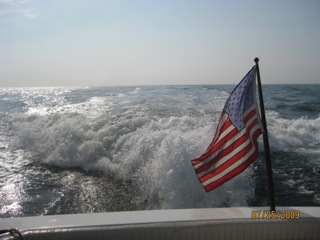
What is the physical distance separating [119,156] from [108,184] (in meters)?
1.64

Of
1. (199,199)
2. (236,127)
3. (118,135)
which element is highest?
(236,127)

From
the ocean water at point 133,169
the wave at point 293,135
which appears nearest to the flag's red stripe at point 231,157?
the ocean water at point 133,169

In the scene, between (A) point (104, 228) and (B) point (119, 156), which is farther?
(B) point (119, 156)

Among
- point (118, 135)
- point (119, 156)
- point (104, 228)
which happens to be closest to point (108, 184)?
point (119, 156)

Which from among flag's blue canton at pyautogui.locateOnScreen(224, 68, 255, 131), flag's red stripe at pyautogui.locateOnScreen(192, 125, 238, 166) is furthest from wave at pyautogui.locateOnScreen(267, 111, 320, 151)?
flag's blue canton at pyautogui.locateOnScreen(224, 68, 255, 131)

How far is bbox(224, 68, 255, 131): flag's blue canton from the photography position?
2.83 metres

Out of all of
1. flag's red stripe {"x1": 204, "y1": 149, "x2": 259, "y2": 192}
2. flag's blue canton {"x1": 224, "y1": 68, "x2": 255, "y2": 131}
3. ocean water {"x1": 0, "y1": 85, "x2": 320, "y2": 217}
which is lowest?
ocean water {"x1": 0, "y1": 85, "x2": 320, "y2": 217}

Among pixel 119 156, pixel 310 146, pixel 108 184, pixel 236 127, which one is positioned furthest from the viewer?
pixel 310 146

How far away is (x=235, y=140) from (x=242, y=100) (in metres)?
0.43

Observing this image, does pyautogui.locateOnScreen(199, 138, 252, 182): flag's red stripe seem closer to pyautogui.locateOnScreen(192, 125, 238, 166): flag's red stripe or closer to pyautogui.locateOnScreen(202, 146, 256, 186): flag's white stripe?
pyautogui.locateOnScreen(202, 146, 256, 186): flag's white stripe

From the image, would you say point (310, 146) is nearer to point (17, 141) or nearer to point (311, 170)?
point (311, 170)

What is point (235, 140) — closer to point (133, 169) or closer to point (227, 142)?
point (227, 142)

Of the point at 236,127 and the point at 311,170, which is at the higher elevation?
the point at 236,127

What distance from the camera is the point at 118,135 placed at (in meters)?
9.73
